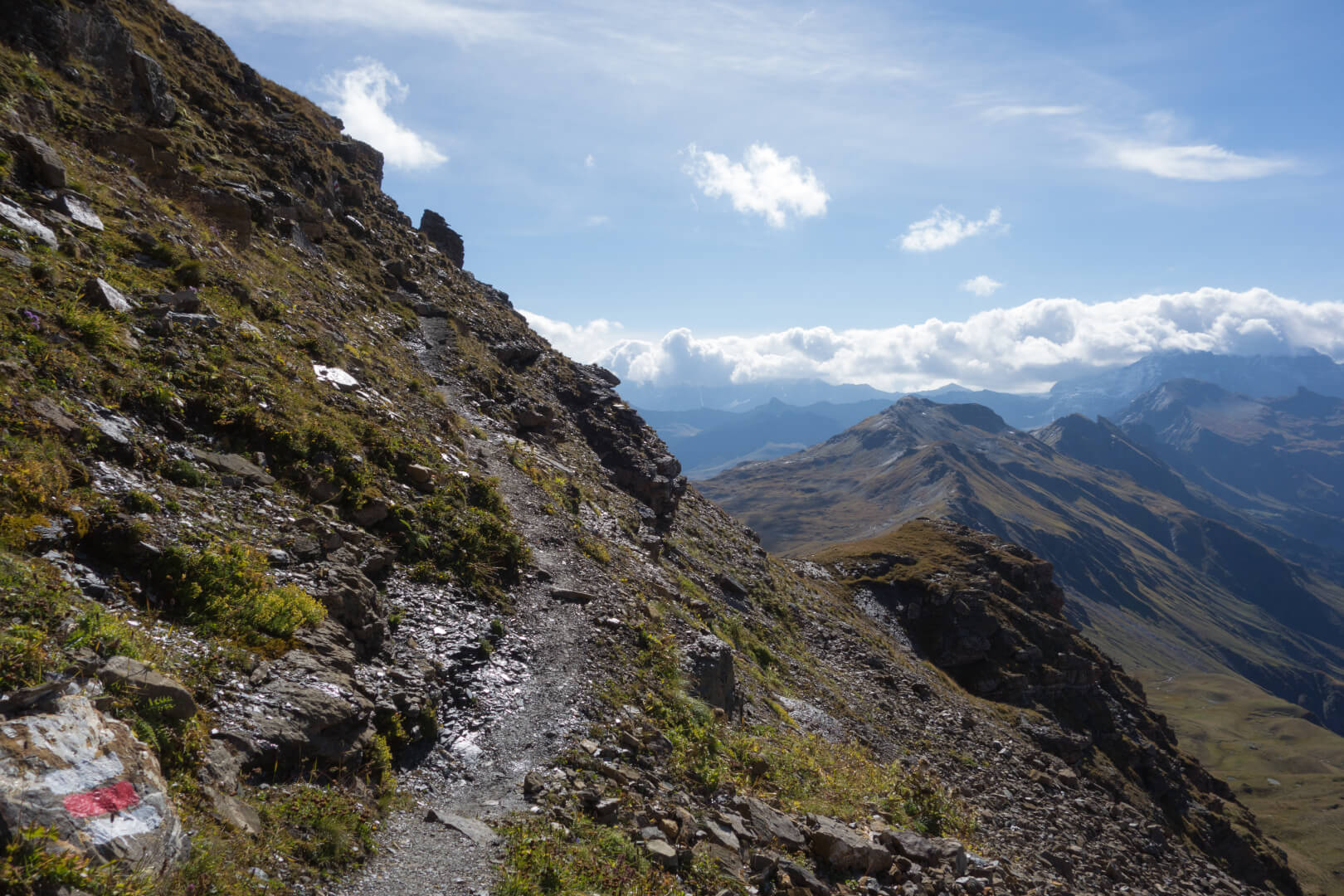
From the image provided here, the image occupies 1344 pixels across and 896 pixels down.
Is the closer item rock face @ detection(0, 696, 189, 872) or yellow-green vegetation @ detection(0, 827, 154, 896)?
yellow-green vegetation @ detection(0, 827, 154, 896)

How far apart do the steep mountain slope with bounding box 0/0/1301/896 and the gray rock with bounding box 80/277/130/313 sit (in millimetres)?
86

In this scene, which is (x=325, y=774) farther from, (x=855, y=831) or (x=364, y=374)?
(x=364, y=374)

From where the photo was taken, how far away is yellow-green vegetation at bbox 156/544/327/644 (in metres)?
11.1

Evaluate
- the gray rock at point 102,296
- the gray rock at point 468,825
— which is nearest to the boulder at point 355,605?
the gray rock at point 468,825

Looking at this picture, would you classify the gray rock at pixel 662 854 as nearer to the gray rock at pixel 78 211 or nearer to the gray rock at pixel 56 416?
the gray rock at pixel 56 416

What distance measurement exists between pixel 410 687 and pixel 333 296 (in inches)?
1007

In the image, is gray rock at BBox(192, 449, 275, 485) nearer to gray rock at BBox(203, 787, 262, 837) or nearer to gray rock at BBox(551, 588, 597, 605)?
gray rock at BBox(551, 588, 597, 605)

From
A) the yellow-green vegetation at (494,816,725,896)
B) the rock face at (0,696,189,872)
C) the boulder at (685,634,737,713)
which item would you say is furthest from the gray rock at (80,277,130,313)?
the boulder at (685,634,737,713)

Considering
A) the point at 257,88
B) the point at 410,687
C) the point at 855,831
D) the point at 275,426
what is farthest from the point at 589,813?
the point at 257,88

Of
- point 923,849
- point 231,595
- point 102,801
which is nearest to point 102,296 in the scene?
point 231,595

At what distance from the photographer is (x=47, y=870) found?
564 cm

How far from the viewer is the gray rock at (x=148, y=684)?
27.7ft

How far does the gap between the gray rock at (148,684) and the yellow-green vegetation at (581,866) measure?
5.13 metres

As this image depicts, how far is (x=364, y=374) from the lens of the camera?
2519 cm
